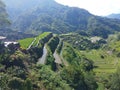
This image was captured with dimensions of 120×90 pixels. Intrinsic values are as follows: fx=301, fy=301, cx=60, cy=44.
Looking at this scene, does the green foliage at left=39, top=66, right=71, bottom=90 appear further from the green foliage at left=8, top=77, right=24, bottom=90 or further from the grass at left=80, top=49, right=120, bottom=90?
the grass at left=80, top=49, right=120, bottom=90

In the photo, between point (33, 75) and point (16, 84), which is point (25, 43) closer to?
point (33, 75)

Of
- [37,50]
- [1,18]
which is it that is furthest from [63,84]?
[1,18]

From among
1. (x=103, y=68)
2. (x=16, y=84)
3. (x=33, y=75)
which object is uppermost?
(x=16, y=84)

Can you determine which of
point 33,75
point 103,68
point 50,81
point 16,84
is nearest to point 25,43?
point 33,75

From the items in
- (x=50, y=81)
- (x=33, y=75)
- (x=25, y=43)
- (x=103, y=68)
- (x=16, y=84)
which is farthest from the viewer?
(x=103, y=68)

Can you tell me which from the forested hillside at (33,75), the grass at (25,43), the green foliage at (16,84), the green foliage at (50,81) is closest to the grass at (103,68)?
the forested hillside at (33,75)

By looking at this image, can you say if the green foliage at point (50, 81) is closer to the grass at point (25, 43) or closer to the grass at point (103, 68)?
the grass at point (25, 43)

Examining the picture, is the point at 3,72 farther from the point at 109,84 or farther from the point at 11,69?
the point at 109,84

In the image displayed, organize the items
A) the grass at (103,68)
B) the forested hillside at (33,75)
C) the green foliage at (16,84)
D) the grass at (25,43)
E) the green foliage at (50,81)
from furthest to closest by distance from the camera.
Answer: the grass at (103,68), the grass at (25,43), the green foliage at (50,81), the forested hillside at (33,75), the green foliage at (16,84)

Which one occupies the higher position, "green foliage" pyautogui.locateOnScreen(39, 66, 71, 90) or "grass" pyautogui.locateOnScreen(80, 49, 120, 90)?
"green foliage" pyautogui.locateOnScreen(39, 66, 71, 90)

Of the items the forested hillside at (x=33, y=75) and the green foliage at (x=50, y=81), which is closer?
the forested hillside at (x=33, y=75)

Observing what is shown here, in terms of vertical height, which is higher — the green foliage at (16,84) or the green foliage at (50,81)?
the green foliage at (16,84)

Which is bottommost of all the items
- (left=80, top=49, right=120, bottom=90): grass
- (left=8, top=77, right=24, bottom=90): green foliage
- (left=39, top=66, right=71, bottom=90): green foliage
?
(left=80, top=49, right=120, bottom=90): grass

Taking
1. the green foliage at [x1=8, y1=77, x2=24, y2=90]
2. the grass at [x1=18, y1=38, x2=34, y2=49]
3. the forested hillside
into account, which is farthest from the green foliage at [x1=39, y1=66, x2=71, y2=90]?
the grass at [x1=18, y1=38, x2=34, y2=49]
